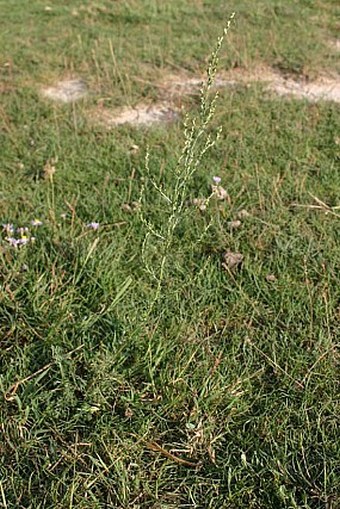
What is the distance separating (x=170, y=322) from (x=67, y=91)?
8.38 feet

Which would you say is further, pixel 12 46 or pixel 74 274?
pixel 12 46

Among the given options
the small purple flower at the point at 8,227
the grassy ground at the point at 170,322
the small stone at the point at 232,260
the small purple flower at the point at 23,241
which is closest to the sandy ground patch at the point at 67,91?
the grassy ground at the point at 170,322

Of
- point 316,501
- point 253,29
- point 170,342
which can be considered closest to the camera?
point 316,501

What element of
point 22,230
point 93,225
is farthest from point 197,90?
point 22,230

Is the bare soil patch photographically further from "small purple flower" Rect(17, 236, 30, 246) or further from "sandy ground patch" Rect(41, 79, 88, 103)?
"small purple flower" Rect(17, 236, 30, 246)

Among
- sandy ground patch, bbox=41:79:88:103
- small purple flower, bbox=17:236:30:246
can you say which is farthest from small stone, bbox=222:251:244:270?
sandy ground patch, bbox=41:79:88:103

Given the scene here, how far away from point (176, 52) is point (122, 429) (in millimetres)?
3652

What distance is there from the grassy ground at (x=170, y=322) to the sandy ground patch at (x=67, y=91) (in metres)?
0.19

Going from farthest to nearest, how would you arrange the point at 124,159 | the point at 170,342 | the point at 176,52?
the point at 176,52, the point at 124,159, the point at 170,342

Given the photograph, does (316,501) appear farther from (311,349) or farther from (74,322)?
(74,322)

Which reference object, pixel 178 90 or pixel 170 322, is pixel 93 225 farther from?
pixel 178 90

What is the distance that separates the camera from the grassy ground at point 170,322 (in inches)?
72.7

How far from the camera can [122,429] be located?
6.39 ft

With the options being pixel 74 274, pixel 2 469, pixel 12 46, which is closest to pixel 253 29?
pixel 12 46
